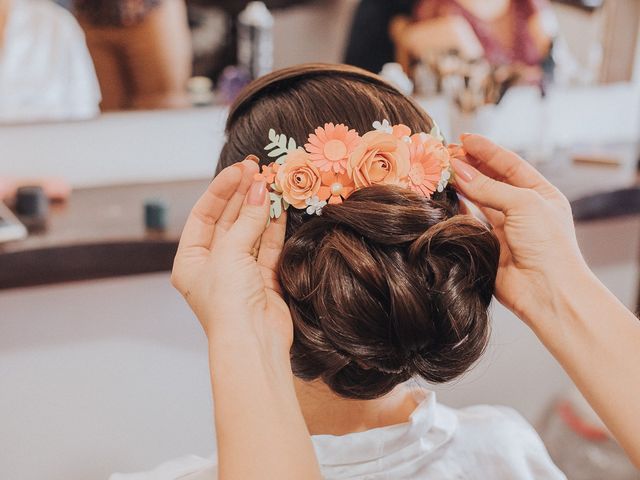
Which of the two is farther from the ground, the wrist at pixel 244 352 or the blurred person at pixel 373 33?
the blurred person at pixel 373 33

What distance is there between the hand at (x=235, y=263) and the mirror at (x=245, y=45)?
948 mm

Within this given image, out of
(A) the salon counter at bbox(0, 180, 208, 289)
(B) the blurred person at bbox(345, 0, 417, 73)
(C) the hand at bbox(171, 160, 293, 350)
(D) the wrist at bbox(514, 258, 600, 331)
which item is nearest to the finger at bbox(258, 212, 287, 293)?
(C) the hand at bbox(171, 160, 293, 350)

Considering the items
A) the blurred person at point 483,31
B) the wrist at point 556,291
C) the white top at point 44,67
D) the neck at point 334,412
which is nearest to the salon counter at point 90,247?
the white top at point 44,67

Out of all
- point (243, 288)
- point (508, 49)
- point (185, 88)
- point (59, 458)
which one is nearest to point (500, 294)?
point (243, 288)

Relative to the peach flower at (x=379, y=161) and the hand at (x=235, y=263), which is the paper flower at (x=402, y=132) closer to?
the peach flower at (x=379, y=161)

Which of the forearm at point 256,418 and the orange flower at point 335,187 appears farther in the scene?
→ the orange flower at point 335,187

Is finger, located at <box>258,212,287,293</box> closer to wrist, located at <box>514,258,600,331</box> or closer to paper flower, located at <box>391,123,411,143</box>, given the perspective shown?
paper flower, located at <box>391,123,411,143</box>

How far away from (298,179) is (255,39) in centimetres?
104

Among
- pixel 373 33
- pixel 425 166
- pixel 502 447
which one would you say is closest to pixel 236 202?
pixel 425 166

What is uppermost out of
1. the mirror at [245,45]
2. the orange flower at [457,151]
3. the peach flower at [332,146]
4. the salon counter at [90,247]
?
the mirror at [245,45]

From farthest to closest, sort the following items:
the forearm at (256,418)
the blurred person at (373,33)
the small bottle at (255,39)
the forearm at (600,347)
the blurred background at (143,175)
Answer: the blurred person at (373,33)
the small bottle at (255,39)
the blurred background at (143,175)
the forearm at (600,347)
the forearm at (256,418)

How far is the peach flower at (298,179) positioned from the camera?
793 mm

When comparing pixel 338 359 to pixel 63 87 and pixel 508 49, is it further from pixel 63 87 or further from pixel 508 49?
pixel 508 49

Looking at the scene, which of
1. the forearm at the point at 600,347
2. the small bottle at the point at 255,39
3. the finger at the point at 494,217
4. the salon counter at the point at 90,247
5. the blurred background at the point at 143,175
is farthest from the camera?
the small bottle at the point at 255,39
